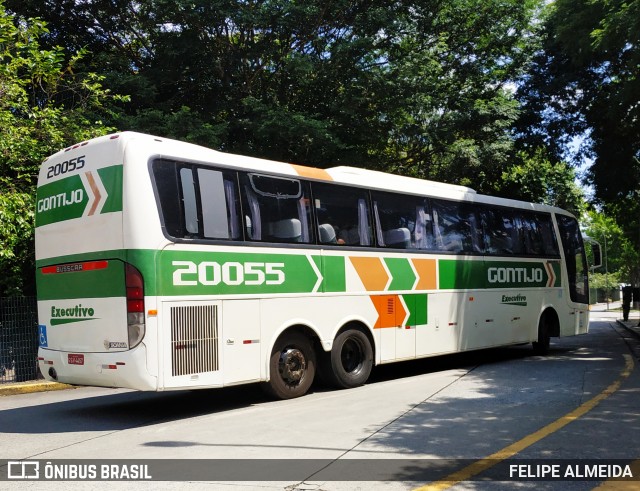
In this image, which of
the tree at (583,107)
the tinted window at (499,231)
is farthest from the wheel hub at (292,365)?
the tree at (583,107)

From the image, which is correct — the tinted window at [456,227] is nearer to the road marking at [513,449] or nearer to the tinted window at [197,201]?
the road marking at [513,449]

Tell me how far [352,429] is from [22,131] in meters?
8.43

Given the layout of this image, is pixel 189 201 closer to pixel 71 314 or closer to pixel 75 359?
pixel 71 314

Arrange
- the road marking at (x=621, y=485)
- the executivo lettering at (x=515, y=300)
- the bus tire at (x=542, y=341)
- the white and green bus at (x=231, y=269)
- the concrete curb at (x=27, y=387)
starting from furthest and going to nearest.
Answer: the bus tire at (x=542, y=341) < the executivo lettering at (x=515, y=300) < the concrete curb at (x=27, y=387) < the white and green bus at (x=231, y=269) < the road marking at (x=621, y=485)

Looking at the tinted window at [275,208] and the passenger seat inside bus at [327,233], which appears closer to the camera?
the tinted window at [275,208]

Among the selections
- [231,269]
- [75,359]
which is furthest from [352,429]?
[75,359]

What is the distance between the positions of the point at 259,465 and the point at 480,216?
9448 millimetres

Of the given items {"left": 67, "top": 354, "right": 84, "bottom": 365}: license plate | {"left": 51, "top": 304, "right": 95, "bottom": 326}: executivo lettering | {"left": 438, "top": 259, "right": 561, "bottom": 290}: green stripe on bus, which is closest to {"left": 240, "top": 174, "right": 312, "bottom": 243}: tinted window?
{"left": 51, "top": 304, "right": 95, "bottom": 326}: executivo lettering

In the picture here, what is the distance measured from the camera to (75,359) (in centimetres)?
870

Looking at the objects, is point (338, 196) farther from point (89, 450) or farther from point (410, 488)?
point (410, 488)

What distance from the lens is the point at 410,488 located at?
205 inches

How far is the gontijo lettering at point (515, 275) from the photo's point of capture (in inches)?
568

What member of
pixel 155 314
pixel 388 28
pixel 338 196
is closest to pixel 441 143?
pixel 388 28

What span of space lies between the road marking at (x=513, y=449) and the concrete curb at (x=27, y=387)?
362 inches
